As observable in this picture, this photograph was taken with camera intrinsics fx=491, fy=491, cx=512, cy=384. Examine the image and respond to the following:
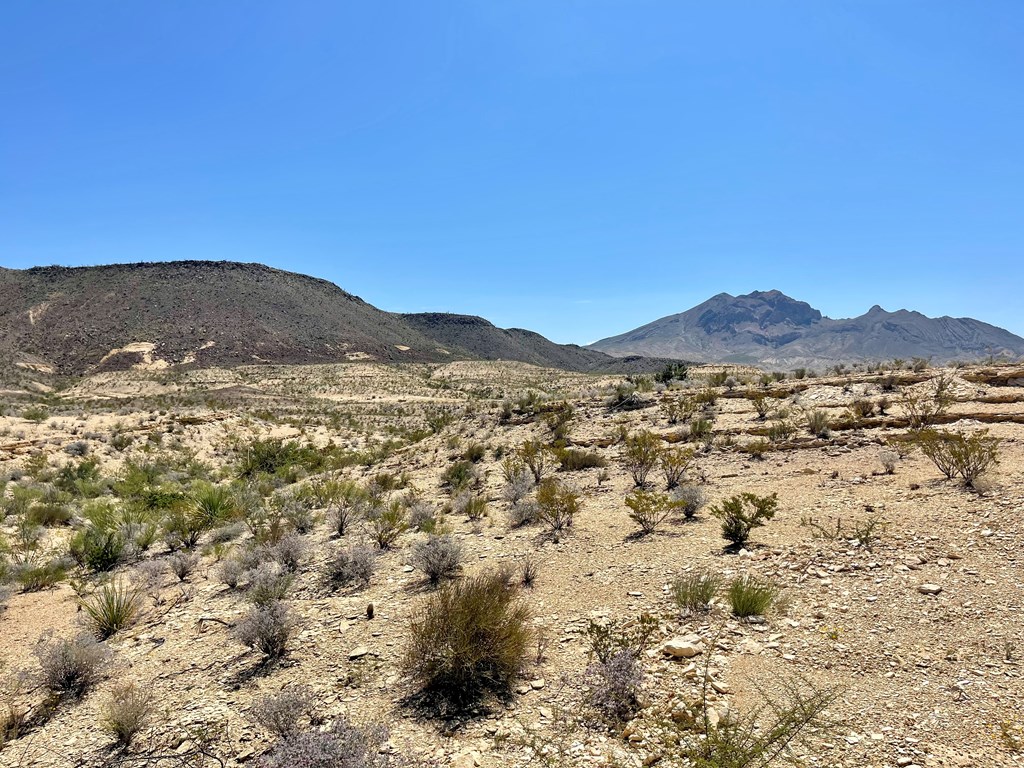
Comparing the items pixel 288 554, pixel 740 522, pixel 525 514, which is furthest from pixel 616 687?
pixel 288 554

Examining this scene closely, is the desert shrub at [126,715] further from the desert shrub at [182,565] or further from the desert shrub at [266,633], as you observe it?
the desert shrub at [182,565]

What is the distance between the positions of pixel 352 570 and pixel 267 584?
3.77 feet

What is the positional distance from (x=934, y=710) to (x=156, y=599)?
9.28 m

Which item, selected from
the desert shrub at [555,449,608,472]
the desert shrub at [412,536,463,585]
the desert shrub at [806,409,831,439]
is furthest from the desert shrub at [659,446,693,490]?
the desert shrub at [412,536,463,585]

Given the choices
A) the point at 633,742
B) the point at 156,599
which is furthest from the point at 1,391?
the point at 633,742

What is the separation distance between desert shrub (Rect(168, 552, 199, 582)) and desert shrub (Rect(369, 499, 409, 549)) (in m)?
3.08

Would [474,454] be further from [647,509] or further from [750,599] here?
[750,599]

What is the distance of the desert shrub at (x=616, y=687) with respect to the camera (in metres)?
4.06

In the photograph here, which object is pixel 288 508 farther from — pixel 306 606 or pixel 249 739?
pixel 249 739

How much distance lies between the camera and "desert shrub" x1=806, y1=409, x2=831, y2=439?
1241 cm

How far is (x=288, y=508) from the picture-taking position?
1183 cm

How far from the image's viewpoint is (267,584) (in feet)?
22.9

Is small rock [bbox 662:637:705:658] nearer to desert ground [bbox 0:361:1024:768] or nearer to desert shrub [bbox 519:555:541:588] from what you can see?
desert ground [bbox 0:361:1024:768]

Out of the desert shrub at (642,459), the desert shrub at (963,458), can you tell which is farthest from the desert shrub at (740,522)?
the desert shrub at (642,459)
